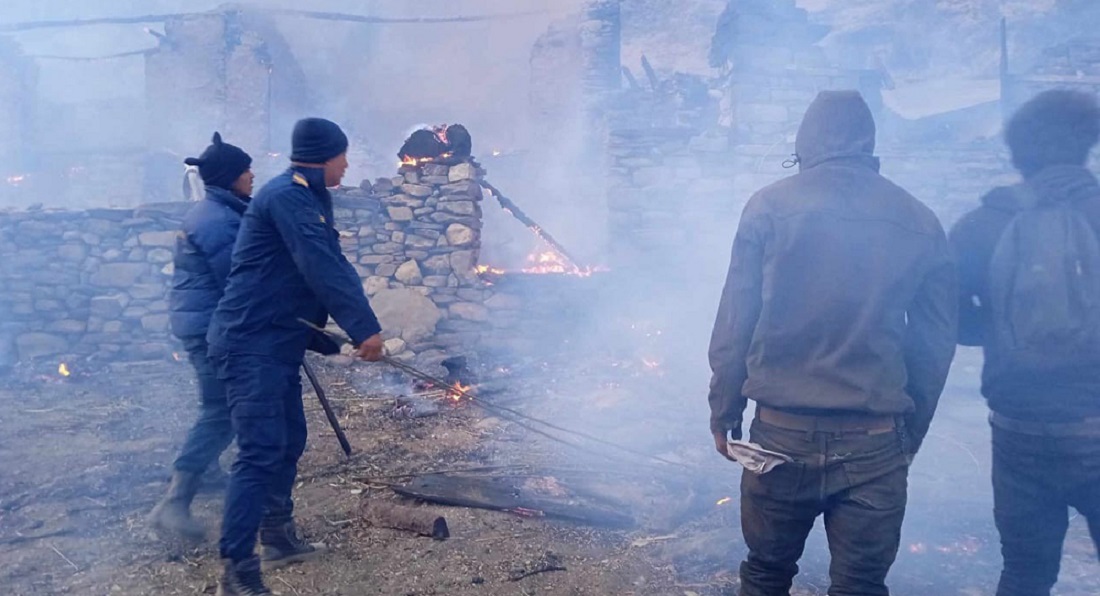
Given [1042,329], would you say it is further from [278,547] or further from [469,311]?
[469,311]

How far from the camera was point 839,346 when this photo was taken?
2832mm

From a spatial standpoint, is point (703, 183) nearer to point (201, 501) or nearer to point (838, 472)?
point (201, 501)

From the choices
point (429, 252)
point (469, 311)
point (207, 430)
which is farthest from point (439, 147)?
point (207, 430)

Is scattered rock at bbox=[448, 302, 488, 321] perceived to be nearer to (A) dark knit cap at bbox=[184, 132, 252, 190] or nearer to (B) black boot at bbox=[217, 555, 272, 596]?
(A) dark knit cap at bbox=[184, 132, 252, 190]

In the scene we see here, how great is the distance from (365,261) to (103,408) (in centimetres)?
345

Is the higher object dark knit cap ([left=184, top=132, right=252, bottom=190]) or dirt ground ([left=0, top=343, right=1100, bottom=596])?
dark knit cap ([left=184, top=132, right=252, bottom=190])

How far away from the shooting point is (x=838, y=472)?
2.86m

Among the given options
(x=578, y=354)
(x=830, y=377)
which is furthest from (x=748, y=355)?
(x=578, y=354)

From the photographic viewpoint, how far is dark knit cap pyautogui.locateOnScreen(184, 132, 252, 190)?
4.98m

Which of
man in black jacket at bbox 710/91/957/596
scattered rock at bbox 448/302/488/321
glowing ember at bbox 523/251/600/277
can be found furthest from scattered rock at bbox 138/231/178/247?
man in black jacket at bbox 710/91/957/596

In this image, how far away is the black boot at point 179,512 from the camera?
482 cm

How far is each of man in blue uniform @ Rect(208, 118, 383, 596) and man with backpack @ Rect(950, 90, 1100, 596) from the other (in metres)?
2.80

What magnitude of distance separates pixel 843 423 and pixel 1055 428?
0.99 m

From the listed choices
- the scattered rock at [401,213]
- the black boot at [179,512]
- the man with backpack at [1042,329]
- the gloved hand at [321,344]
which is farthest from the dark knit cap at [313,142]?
the scattered rock at [401,213]
